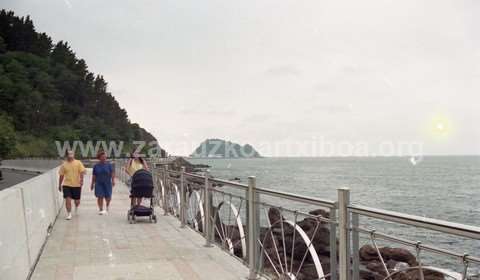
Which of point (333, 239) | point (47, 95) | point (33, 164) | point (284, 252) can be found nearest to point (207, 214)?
point (284, 252)

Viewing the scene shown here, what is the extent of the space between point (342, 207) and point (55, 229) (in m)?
7.34

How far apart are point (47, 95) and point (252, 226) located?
91270mm

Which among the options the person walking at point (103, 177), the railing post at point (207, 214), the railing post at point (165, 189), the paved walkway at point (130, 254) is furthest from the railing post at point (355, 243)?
the person walking at point (103, 177)

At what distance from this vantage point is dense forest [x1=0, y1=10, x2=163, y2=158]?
80.7 metres

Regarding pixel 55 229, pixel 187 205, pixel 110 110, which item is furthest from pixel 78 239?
pixel 110 110

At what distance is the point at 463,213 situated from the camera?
3544cm

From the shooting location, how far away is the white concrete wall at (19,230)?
4.60 m

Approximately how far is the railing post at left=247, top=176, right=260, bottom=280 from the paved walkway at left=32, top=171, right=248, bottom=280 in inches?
7.1

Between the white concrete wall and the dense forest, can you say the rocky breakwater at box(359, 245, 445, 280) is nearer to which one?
the white concrete wall

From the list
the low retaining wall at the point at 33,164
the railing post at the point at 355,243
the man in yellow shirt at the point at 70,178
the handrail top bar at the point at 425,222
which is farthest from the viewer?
the low retaining wall at the point at 33,164

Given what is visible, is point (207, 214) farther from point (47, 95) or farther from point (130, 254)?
point (47, 95)

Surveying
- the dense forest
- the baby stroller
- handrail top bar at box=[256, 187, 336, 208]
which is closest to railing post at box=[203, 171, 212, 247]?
handrail top bar at box=[256, 187, 336, 208]

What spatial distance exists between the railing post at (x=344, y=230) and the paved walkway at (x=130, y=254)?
215cm

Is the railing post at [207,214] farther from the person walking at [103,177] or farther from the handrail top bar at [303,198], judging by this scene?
the person walking at [103,177]
